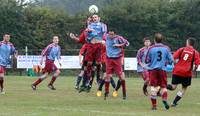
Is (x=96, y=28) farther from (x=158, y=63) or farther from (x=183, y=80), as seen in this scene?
(x=158, y=63)

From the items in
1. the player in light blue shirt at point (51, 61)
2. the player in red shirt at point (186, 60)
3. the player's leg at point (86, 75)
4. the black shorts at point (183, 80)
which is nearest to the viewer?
the player in red shirt at point (186, 60)

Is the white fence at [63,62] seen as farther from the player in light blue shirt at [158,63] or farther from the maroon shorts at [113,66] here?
the player in light blue shirt at [158,63]

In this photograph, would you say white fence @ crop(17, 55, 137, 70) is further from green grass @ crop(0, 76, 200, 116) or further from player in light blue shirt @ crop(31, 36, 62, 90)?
green grass @ crop(0, 76, 200, 116)

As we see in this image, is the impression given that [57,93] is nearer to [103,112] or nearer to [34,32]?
[103,112]

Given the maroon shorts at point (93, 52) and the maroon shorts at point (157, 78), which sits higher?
the maroon shorts at point (93, 52)

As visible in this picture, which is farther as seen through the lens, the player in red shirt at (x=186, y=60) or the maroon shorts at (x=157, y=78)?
the player in red shirt at (x=186, y=60)

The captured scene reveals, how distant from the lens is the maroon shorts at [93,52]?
2169cm

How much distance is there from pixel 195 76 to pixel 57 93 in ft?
89.8

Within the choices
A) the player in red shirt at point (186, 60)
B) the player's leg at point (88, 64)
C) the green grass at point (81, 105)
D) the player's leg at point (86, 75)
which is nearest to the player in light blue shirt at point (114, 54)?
the green grass at point (81, 105)

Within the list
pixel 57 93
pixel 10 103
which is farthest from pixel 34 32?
pixel 10 103

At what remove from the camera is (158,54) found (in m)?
16.9

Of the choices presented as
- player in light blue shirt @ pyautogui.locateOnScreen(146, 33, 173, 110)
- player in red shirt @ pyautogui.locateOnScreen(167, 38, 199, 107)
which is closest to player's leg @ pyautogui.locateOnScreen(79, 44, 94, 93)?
player in red shirt @ pyautogui.locateOnScreen(167, 38, 199, 107)

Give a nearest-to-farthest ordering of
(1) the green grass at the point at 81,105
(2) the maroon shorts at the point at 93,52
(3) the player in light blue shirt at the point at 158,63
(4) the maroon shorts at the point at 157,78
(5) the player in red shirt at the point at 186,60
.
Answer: (1) the green grass at the point at 81,105, (3) the player in light blue shirt at the point at 158,63, (4) the maroon shorts at the point at 157,78, (5) the player in red shirt at the point at 186,60, (2) the maroon shorts at the point at 93,52

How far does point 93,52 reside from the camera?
21.8 m
